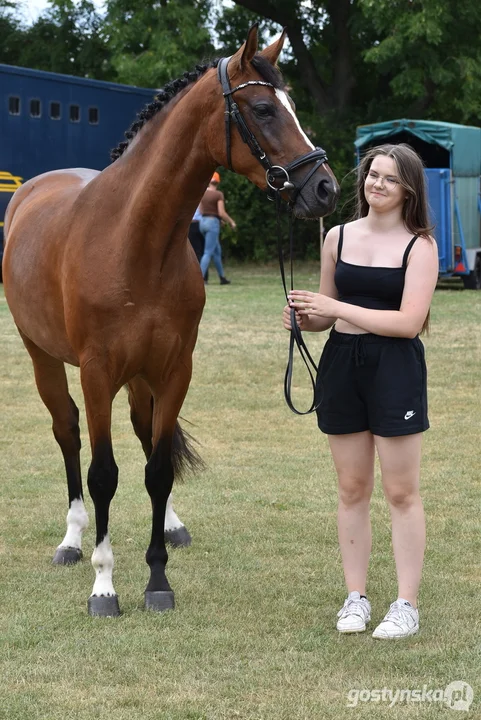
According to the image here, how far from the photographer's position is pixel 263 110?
4.30 metres

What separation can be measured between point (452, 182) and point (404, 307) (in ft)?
51.9

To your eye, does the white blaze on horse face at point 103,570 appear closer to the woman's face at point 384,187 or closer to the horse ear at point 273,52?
the woman's face at point 384,187

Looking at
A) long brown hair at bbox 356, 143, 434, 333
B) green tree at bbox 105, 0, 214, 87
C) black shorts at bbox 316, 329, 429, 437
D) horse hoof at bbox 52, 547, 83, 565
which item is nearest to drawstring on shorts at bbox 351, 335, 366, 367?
black shorts at bbox 316, 329, 429, 437

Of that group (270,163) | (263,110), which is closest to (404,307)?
(270,163)

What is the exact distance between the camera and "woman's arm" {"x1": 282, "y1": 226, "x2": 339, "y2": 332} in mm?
4404

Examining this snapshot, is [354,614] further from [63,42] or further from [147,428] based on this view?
[63,42]

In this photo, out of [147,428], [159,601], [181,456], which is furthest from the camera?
[181,456]

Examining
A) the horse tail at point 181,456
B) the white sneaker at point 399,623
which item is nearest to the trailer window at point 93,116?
the horse tail at point 181,456

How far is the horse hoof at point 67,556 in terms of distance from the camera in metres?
5.50

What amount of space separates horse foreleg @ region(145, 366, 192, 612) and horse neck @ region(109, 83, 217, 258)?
0.65 m

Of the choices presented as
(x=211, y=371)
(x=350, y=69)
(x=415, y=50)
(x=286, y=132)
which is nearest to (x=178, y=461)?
(x=286, y=132)

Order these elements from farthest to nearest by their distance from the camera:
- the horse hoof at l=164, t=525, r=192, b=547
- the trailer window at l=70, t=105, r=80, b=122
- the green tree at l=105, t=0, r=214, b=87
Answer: the green tree at l=105, t=0, r=214, b=87 → the trailer window at l=70, t=105, r=80, b=122 → the horse hoof at l=164, t=525, r=192, b=547

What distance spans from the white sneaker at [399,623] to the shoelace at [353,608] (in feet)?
0.34

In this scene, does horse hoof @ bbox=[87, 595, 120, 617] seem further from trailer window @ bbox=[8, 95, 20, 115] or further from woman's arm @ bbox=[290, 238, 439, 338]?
trailer window @ bbox=[8, 95, 20, 115]
